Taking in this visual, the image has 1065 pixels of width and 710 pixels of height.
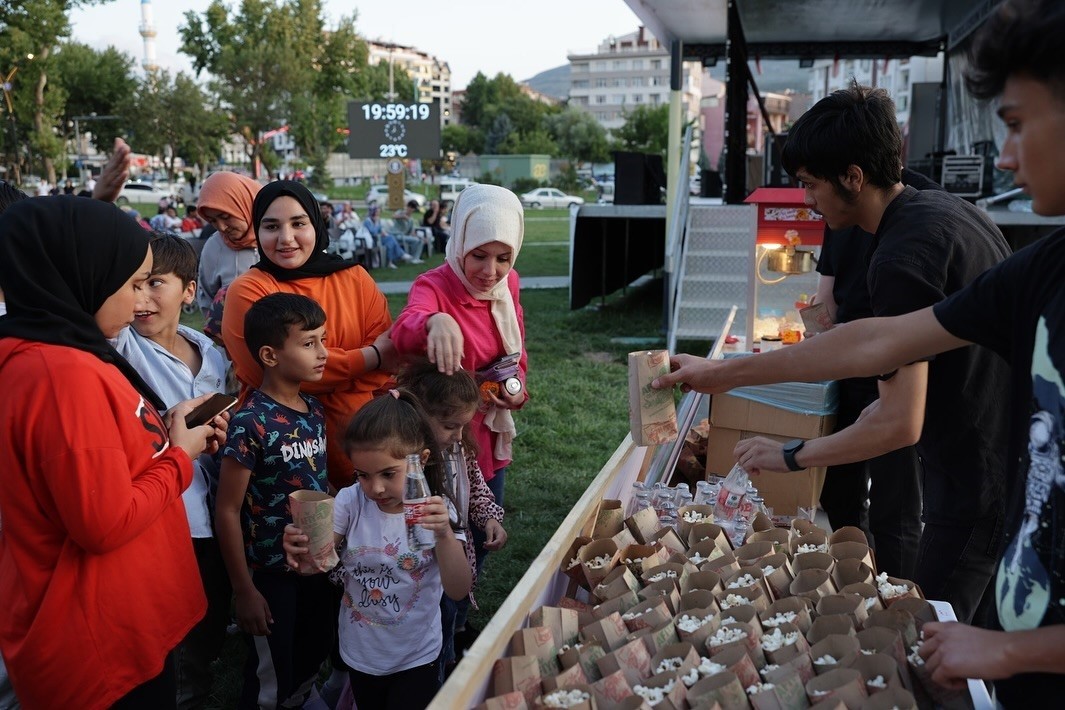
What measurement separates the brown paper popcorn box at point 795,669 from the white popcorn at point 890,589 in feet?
1.30

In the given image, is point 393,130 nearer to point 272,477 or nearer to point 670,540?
point 272,477

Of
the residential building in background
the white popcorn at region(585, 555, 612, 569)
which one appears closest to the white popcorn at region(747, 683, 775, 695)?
the white popcorn at region(585, 555, 612, 569)

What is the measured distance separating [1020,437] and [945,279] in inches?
32.6

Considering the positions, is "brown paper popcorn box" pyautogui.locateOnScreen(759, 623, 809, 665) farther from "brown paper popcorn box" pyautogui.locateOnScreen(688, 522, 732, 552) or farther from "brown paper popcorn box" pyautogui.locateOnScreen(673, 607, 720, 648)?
"brown paper popcorn box" pyautogui.locateOnScreen(688, 522, 732, 552)

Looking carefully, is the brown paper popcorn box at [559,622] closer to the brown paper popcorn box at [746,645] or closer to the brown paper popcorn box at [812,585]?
the brown paper popcorn box at [746,645]

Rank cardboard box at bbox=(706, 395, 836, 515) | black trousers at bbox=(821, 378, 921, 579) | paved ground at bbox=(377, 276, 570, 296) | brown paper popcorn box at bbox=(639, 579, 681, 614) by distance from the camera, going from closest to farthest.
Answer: brown paper popcorn box at bbox=(639, 579, 681, 614) → black trousers at bbox=(821, 378, 921, 579) → cardboard box at bbox=(706, 395, 836, 515) → paved ground at bbox=(377, 276, 570, 296)

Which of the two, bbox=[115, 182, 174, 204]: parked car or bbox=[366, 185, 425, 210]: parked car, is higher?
bbox=[115, 182, 174, 204]: parked car

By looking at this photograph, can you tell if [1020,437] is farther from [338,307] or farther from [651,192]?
[651,192]

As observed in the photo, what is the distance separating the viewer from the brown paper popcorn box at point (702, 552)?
2174mm

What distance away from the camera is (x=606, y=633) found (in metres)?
1.75

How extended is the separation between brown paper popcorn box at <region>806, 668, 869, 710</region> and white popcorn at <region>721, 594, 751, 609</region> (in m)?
0.30

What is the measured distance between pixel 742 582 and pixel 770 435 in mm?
1775

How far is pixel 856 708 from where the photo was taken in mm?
1492

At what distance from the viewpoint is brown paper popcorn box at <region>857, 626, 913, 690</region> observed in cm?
162
